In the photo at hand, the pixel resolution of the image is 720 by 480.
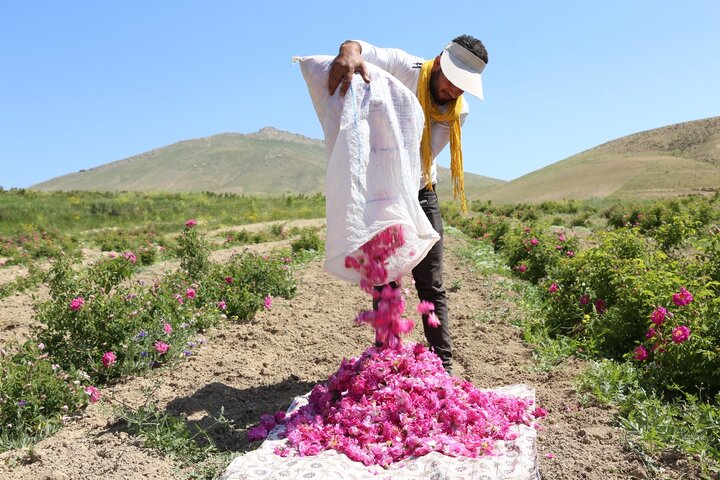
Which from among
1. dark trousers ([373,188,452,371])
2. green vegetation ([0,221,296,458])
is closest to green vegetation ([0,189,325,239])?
green vegetation ([0,221,296,458])

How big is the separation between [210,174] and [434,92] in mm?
159203

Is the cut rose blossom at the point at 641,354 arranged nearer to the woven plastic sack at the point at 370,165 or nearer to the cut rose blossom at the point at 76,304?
the woven plastic sack at the point at 370,165

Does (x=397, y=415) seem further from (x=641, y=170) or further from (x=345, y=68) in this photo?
(x=641, y=170)

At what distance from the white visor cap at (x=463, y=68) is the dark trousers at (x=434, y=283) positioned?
27.8 inches

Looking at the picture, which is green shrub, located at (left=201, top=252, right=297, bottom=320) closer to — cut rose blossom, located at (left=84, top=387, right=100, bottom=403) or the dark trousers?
cut rose blossom, located at (left=84, top=387, right=100, bottom=403)

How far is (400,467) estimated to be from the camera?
3170 millimetres

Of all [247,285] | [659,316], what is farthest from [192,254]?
[659,316]

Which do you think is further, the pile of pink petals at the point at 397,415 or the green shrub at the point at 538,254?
the green shrub at the point at 538,254

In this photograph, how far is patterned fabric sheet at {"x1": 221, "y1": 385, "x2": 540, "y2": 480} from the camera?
296cm

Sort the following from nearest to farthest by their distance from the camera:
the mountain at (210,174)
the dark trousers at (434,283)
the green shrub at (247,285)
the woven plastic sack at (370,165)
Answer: the woven plastic sack at (370,165)
the dark trousers at (434,283)
the green shrub at (247,285)
the mountain at (210,174)

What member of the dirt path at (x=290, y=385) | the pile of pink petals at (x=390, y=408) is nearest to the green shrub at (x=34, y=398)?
the dirt path at (x=290, y=385)

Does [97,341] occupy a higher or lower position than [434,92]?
lower

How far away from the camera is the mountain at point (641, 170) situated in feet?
186

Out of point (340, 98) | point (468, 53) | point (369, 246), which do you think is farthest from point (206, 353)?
point (468, 53)
